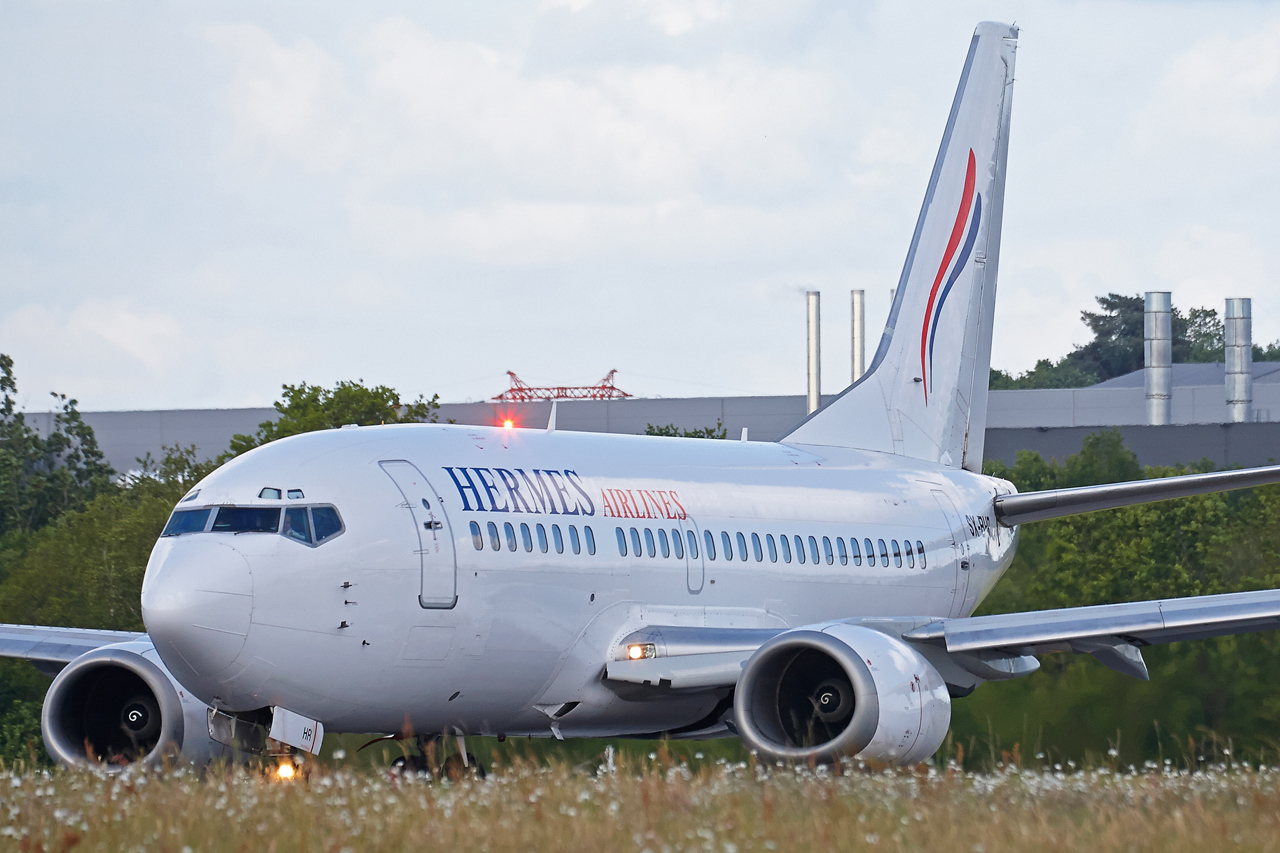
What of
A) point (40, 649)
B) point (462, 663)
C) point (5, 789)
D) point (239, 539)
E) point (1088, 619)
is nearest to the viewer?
point (5, 789)

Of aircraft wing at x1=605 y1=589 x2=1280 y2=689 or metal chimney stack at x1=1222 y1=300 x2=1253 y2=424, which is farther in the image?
metal chimney stack at x1=1222 y1=300 x2=1253 y2=424

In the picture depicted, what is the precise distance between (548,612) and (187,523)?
11.1ft

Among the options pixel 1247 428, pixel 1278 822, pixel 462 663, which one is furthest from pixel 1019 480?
pixel 1278 822

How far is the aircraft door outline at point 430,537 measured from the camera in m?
14.9

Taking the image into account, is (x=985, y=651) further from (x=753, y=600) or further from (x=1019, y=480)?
(x=1019, y=480)

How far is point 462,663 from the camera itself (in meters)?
15.3

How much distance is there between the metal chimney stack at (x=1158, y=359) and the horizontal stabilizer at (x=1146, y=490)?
48.2 meters

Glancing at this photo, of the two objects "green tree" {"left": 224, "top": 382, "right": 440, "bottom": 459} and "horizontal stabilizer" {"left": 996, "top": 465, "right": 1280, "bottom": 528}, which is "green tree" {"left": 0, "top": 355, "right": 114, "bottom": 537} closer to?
"green tree" {"left": 224, "top": 382, "right": 440, "bottom": 459}

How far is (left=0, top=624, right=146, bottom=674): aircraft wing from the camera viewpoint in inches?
698

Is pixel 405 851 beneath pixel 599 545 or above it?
beneath

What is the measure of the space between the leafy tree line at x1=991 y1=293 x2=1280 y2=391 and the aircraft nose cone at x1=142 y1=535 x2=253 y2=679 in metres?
107

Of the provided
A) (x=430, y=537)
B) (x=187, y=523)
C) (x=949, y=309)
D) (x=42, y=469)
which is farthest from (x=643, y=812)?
(x=42, y=469)

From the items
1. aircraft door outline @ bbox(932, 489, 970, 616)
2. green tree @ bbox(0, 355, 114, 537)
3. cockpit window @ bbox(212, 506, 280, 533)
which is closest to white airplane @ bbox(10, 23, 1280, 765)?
cockpit window @ bbox(212, 506, 280, 533)

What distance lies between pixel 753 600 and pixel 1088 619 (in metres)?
3.86
